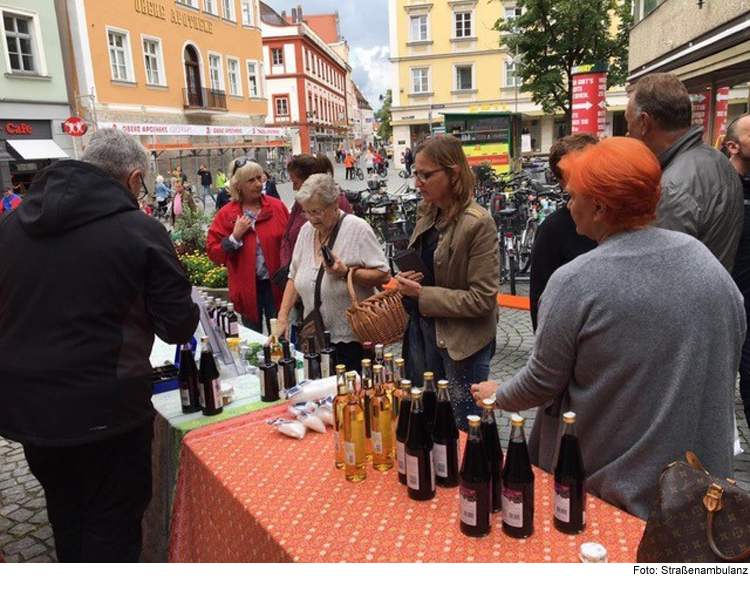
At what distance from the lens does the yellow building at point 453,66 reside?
131ft

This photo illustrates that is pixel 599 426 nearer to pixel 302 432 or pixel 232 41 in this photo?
pixel 302 432

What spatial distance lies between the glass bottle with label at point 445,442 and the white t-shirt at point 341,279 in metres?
1.63

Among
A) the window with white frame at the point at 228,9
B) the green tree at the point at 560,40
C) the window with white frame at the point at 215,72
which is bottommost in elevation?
the green tree at the point at 560,40

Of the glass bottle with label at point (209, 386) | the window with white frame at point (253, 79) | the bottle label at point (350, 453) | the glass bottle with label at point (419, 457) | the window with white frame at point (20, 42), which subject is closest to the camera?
the glass bottle with label at point (419, 457)

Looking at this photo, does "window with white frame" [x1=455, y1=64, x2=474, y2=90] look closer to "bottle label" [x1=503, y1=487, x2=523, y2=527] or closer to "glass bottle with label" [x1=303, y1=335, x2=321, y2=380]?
"glass bottle with label" [x1=303, y1=335, x2=321, y2=380]

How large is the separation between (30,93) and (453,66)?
93.3 ft

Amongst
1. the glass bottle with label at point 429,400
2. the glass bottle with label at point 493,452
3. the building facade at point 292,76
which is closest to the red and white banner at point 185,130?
the glass bottle with label at point 429,400

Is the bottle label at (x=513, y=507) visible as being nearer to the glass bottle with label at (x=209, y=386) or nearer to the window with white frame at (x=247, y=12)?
the glass bottle with label at (x=209, y=386)

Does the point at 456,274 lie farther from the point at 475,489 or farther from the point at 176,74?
the point at 176,74

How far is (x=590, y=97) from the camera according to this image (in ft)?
34.0

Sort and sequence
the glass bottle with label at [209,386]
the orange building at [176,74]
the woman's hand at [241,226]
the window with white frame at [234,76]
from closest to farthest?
the glass bottle with label at [209,386] → the woman's hand at [241,226] → the orange building at [176,74] → the window with white frame at [234,76]

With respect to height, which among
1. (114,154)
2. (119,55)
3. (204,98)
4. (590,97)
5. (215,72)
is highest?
(215,72)

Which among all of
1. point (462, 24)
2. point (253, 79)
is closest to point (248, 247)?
point (253, 79)
